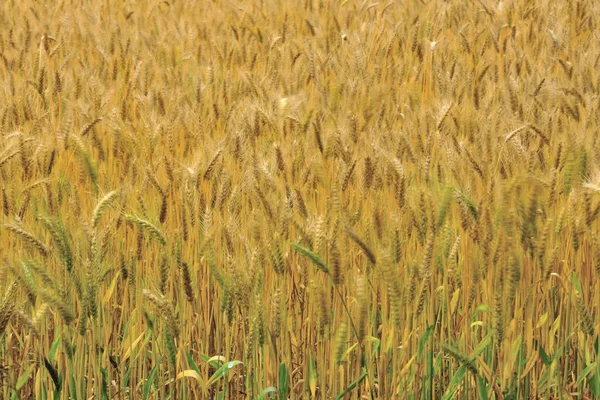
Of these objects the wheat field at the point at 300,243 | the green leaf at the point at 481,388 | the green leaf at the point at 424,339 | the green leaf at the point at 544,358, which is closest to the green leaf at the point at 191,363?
the wheat field at the point at 300,243

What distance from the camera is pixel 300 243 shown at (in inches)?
82.3

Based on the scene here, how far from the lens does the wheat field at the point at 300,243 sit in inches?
74.6

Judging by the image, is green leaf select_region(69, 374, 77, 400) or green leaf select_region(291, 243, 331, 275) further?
green leaf select_region(69, 374, 77, 400)

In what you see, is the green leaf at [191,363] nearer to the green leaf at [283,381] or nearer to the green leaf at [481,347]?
the green leaf at [283,381]

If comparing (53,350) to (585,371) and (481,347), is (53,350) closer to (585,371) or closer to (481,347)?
(481,347)

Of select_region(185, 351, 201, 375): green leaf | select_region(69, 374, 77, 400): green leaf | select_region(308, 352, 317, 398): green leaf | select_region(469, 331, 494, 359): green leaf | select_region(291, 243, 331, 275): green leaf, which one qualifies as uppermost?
select_region(291, 243, 331, 275): green leaf

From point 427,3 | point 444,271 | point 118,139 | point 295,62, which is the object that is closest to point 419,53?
point 295,62

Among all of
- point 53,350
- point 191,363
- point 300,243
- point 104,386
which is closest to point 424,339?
point 300,243

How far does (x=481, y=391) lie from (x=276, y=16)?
411 centimetres

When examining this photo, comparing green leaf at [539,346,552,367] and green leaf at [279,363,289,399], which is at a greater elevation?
green leaf at [539,346,552,367]

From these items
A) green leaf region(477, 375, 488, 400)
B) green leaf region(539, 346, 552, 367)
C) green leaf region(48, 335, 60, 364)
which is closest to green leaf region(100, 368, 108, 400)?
green leaf region(48, 335, 60, 364)

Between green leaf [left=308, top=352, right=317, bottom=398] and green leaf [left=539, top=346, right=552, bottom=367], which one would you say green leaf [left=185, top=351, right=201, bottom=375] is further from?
green leaf [left=539, top=346, right=552, bottom=367]

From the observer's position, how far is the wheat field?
189cm

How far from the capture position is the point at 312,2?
19.2 ft
